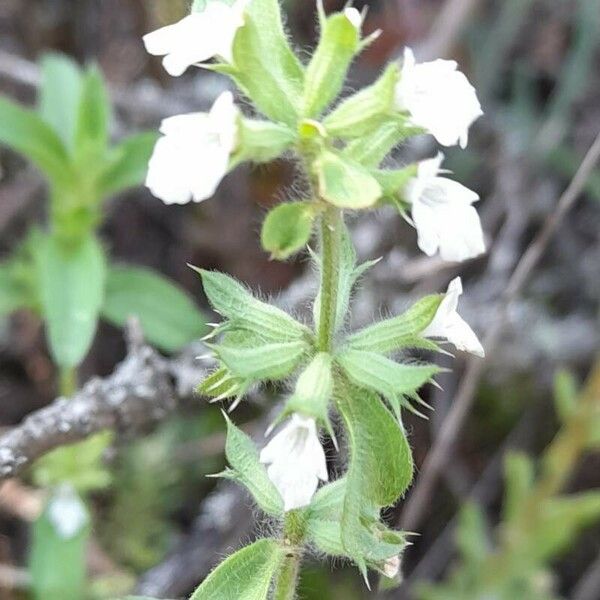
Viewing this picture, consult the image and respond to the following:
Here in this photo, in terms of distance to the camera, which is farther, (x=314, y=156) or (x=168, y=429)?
(x=168, y=429)

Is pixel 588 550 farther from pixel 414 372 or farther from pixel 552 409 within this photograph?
pixel 414 372

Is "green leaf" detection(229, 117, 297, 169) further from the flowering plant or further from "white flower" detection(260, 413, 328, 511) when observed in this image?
"white flower" detection(260, 413, 328, 511)

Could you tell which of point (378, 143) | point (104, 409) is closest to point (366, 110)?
point (378, 143)

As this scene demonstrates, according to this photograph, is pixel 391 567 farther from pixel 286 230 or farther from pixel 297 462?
pixel 286 230

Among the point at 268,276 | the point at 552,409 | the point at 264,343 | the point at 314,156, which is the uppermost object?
the point at 314,156

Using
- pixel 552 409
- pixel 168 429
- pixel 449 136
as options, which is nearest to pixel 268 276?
pixel 168 429

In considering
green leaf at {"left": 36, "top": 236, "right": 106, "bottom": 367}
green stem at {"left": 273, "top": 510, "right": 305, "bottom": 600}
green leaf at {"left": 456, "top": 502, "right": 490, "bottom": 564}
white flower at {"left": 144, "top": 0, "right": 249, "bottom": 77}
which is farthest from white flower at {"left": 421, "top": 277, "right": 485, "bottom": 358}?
green leaf at {"left": 456, "top": 502, "right": 490, "bottom": 564}
